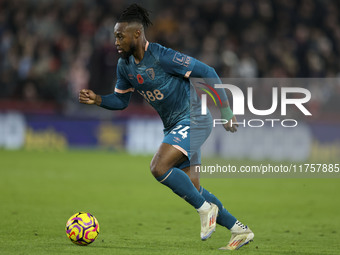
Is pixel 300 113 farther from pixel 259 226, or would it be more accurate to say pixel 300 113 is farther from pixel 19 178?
pixel 259 226

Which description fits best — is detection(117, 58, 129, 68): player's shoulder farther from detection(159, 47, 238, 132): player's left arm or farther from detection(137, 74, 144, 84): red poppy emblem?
detection(159, 47, 238, 132): player's left arm

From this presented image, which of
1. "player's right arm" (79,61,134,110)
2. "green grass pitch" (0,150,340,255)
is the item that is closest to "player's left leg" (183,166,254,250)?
"green grass pitch" (0,150,340,255)

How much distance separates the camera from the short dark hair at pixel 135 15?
20.9 feet

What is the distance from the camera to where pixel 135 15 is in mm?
6414

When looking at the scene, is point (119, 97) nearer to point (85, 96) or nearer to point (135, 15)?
point (85, 96)

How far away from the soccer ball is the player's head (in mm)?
1612

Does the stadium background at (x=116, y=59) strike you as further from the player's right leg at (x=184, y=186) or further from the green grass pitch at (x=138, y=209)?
the player's right leg at (x=184, y=186)

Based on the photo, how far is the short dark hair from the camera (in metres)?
6.37

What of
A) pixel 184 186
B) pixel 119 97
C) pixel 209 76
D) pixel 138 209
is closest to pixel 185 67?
pixel 209 76

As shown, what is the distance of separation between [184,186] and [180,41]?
11.8m

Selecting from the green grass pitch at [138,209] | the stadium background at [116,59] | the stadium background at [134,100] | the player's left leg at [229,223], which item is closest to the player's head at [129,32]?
the player's left leg at [229,223]

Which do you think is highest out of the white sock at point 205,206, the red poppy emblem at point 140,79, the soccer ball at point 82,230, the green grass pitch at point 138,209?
the red poppy emblem at point 140,79

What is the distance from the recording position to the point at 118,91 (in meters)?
6.92

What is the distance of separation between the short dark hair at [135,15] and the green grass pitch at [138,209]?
2133mm
